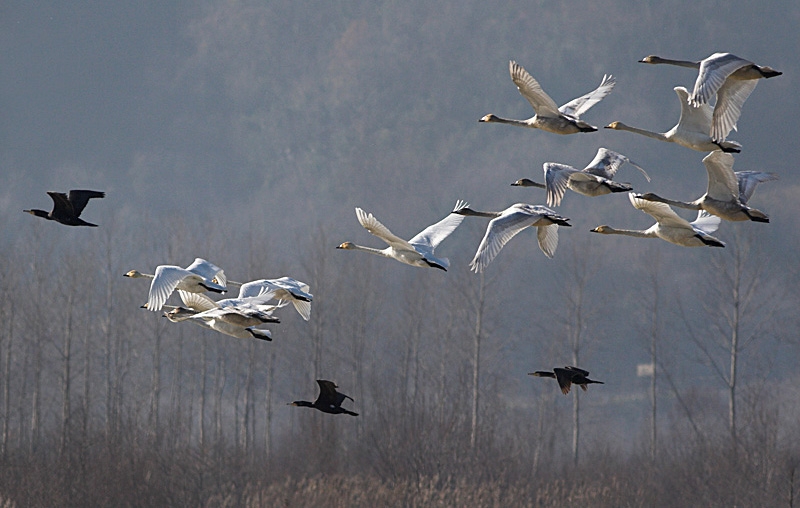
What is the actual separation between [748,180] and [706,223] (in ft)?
2.78

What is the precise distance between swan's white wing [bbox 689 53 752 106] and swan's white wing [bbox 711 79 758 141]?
601mm

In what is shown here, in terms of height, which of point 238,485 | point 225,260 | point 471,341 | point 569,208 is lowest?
point 238,485

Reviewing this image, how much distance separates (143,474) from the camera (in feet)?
92.3

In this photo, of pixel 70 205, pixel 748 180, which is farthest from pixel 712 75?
pixel 70 205

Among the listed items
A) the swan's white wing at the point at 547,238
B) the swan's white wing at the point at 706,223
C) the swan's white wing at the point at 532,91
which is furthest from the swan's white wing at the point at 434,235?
the swan's white wing at the point at 706,223

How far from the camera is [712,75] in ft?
37.3

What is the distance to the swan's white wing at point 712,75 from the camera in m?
11.2

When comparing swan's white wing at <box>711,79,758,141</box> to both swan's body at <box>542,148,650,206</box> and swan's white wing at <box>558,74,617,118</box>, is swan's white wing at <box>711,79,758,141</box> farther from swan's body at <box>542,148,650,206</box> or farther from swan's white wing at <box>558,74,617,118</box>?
swan's white wing at <box>558,74,617,118</box>

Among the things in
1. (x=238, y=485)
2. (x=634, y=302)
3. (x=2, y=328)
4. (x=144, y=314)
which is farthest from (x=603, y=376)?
(x=238, y=485)

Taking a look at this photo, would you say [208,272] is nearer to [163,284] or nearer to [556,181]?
[163,284]

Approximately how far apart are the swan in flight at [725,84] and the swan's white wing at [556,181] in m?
1.68

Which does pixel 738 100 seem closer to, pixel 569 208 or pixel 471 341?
pixel 471 341

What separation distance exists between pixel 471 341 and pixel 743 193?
38556mm

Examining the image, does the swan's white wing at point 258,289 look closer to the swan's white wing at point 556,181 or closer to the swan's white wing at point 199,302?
the swan's white wing at point 199,302
